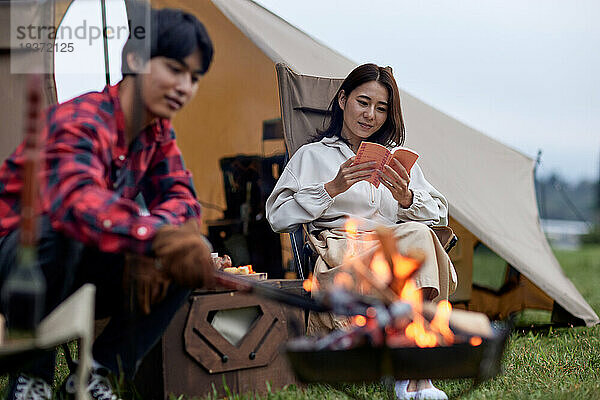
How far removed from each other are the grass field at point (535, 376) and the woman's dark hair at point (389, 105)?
76 centimetres

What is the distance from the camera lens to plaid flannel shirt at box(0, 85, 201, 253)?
1.14 metres

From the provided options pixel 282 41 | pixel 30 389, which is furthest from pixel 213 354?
pixel 282 41

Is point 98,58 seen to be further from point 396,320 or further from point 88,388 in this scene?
point 396,320

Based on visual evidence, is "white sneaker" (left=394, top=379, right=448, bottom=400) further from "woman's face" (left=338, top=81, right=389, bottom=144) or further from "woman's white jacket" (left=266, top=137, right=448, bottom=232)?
"woman's face" (left=338, top=81, right=389, bottom=144)

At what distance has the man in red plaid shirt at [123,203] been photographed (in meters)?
1.14

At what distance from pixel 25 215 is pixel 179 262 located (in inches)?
10.1

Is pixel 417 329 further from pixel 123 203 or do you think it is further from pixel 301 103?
pixel 301 103

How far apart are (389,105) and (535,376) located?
90 cm

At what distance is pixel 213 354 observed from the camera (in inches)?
66.3

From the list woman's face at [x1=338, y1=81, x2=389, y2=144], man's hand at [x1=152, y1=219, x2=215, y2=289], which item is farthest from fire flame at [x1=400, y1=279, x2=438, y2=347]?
woman's face at [x1=338, y1=81, x2=389, y2=144]

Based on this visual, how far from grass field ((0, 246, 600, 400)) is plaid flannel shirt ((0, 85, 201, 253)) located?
525 millimetres

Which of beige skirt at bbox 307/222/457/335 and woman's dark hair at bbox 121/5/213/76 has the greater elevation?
woman's dark hair at bbox 121/5/213/76

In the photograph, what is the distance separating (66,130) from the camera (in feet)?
3.86

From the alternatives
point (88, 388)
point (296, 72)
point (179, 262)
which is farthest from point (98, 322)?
point (296, 72)
